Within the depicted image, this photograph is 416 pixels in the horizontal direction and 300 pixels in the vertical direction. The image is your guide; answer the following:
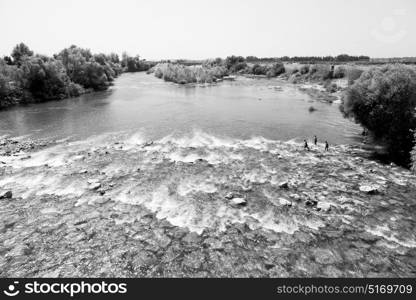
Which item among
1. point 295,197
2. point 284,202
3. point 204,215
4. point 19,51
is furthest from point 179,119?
point 19,51

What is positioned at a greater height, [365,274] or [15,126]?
[15,126]

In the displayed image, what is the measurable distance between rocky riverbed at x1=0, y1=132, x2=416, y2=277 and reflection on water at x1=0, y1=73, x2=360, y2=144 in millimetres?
12523

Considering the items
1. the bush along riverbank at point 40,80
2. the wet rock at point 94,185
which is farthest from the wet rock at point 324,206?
the bush along riverbank at point 40,80

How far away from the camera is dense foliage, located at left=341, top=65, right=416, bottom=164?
35750 mm

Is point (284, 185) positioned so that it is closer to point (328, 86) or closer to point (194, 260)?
point (194, 260)

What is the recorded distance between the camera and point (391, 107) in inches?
1422

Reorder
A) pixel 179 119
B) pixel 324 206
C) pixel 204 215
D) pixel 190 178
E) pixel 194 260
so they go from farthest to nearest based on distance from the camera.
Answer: pixel 179 119, pixel 190 178, pixel 324 206, pixel 204 215, pixel 194 260

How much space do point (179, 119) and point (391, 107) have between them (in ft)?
131

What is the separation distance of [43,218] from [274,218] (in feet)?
66.4

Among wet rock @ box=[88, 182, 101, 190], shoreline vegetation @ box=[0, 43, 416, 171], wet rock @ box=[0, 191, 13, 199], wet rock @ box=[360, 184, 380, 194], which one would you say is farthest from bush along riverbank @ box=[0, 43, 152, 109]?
wet rock @ box=[360, 184, 380, 194]

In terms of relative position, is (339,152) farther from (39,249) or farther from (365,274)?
(39,249)

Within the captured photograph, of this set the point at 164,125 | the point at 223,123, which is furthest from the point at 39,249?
the point at 223,123

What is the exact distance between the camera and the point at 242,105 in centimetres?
7831

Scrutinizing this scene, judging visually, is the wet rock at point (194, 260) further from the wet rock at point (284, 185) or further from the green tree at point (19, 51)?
the green tree at point (19, 51)
